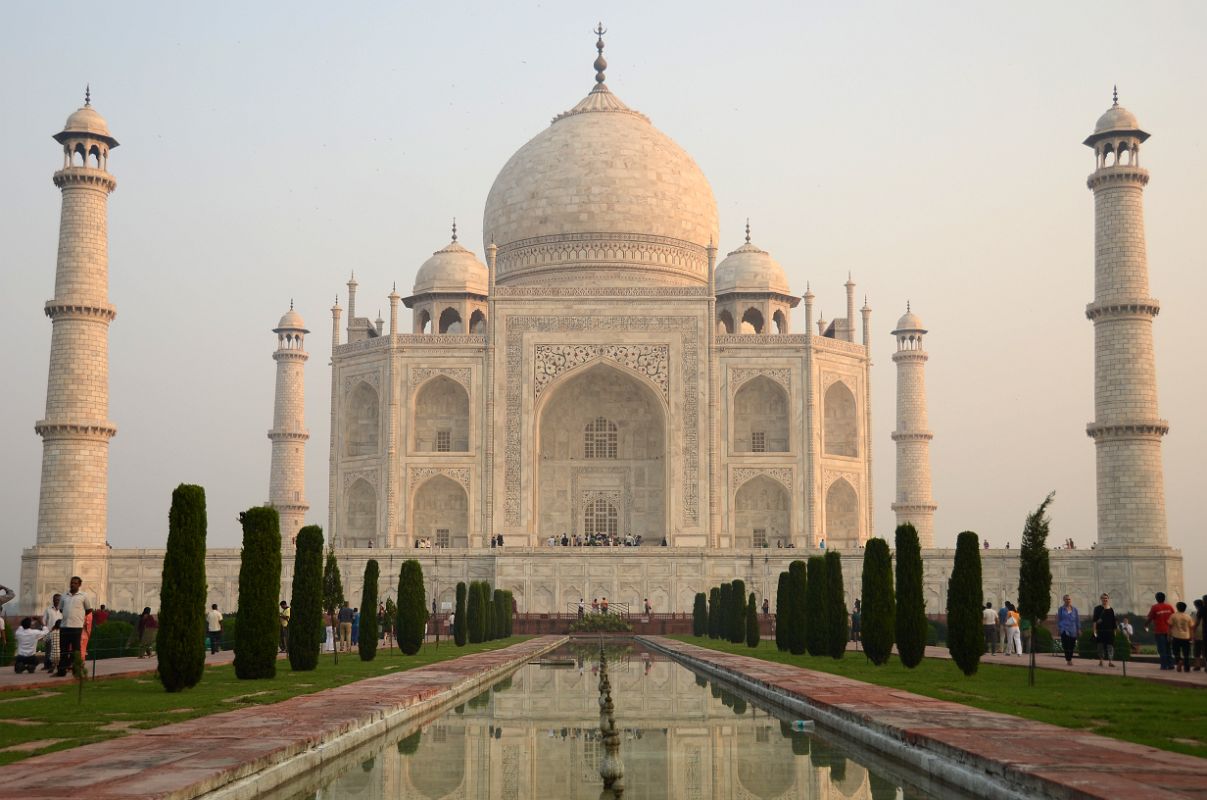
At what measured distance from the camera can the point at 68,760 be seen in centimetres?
518

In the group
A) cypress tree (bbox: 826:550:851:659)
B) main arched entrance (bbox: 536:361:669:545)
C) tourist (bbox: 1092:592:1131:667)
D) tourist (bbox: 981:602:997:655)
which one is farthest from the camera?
main arched entrance (bbox: 536:361:669:545)

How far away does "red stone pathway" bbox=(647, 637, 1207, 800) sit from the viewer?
4430 millimetres

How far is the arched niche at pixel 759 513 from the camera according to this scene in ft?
99.9

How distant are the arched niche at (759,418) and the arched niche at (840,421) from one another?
3.88 ft

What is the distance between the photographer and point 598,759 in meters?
5.80

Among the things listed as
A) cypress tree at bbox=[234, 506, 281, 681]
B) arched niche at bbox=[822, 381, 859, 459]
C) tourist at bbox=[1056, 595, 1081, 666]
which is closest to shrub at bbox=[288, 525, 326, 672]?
cypress tree at bbox=[234, 506, 281, 681]

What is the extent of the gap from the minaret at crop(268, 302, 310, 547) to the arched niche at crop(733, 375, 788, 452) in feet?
38.2

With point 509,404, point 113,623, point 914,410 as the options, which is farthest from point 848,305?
point 113,623

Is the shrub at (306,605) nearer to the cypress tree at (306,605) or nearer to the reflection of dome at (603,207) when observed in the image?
the cypress tree at (306,605)

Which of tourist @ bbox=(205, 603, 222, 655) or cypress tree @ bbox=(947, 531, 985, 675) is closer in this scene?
cypress tree @ bbox=(947, 531, 985, 675)

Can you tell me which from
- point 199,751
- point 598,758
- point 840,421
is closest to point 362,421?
point 840,421

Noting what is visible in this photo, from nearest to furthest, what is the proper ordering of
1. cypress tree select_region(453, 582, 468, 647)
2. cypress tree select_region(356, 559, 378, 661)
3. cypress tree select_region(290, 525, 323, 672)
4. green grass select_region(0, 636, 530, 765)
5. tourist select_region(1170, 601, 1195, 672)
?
green grass select_region(0, 636, 530, 765)
tourist select_region(1170, 601, 1195, 672)
cypress tree select_region(290, 525, 323, 672)
cypress tree select_region(356, 559, 378, 661)
cypress tree select_region(453, 582, 468, 647)

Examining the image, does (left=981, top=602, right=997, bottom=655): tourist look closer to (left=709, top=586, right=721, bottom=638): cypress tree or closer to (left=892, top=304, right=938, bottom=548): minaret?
(left=709, top=586, right=721, bottom=638): cypress tree

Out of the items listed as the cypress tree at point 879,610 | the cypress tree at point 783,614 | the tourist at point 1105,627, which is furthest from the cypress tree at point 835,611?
the tourist at point 1105,627
